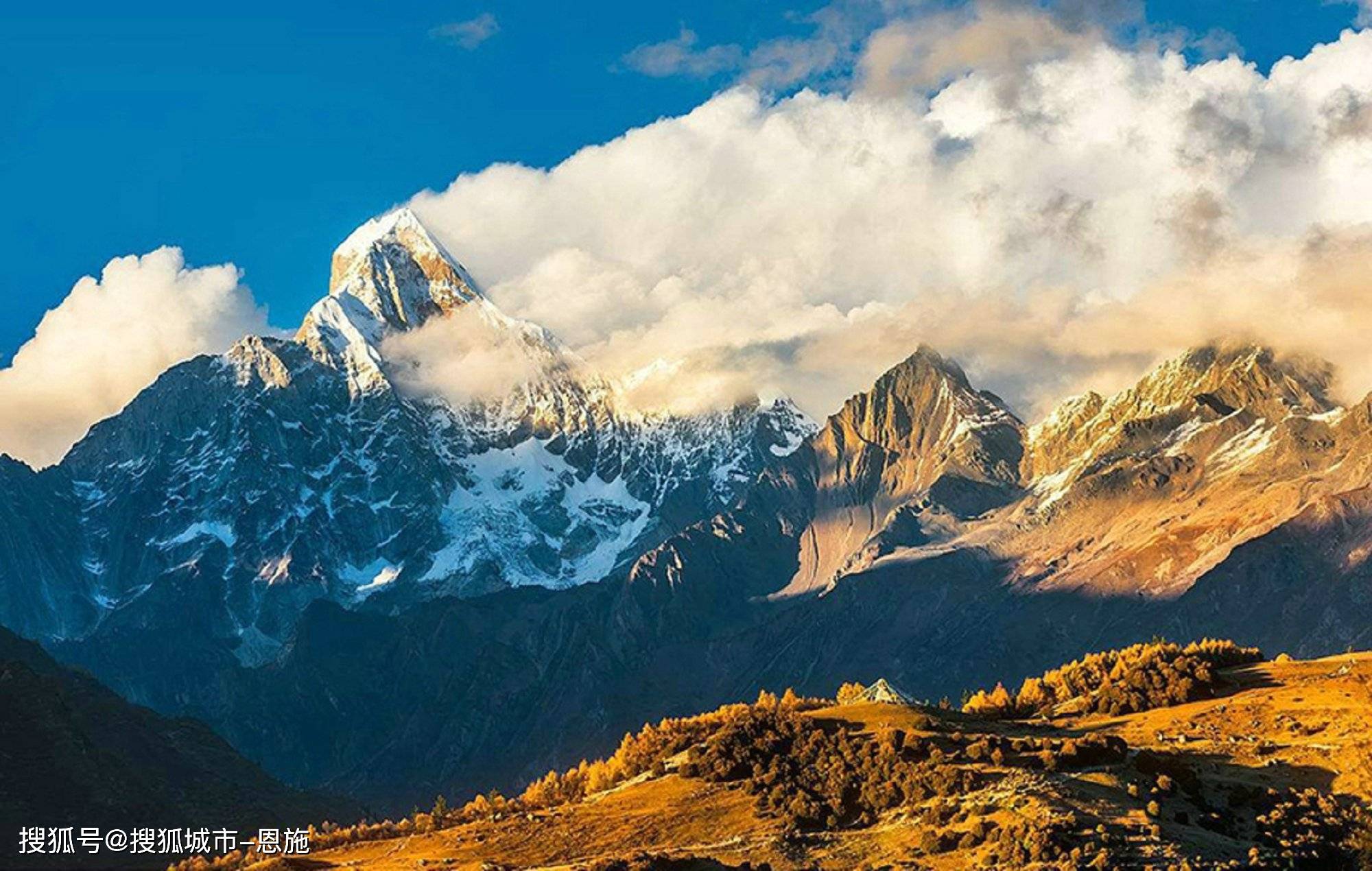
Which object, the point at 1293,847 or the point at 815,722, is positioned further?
the point at 815,722

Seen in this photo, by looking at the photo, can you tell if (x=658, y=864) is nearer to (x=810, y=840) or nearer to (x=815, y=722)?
(x=810, y=840)

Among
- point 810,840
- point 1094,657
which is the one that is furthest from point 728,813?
point 1094,657

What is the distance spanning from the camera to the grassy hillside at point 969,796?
398 ft

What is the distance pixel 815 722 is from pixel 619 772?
61.4ft

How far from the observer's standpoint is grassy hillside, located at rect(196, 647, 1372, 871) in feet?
398

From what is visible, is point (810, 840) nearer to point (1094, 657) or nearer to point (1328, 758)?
point (1328, 758)

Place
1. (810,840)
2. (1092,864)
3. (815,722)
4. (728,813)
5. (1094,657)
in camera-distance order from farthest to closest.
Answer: (1094,657)
(815,722)
(728,813)
(810,840)
(1092,864)

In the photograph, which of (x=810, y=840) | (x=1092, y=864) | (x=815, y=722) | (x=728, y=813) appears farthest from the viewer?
(x=815, y=722)

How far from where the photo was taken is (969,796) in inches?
5197

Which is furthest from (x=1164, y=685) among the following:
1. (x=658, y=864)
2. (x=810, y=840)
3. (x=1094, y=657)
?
(x=658, y=864)

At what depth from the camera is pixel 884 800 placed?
13588 centimetres

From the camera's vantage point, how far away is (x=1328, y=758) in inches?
5438

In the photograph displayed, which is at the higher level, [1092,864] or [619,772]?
[619,772]

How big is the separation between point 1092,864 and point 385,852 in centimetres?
6015
